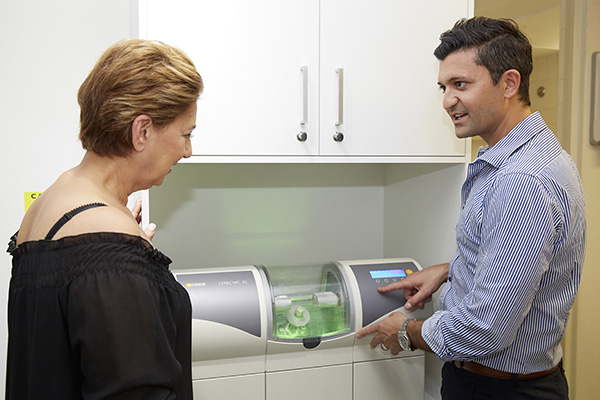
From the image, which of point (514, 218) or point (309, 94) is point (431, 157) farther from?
point (514, 218)

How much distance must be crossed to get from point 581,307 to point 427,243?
3.26 ft

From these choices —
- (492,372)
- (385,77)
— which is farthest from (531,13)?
(492,372)

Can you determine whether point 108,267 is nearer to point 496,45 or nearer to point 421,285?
point 496,45

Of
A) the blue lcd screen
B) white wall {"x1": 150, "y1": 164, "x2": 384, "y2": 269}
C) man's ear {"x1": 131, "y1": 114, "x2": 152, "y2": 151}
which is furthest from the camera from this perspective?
white wall {"x1": 150, "y1": 164, "x2": 384, "y2": 269}

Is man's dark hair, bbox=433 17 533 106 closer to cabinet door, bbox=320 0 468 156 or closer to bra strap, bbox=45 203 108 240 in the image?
cabinet door, bbox=320 0 468 156

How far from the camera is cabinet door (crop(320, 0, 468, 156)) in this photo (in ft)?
5.35

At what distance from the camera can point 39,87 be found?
5.82 feet

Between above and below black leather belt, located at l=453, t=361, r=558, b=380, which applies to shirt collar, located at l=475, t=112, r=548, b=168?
above

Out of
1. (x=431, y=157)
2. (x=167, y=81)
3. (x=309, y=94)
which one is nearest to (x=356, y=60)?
(x=309, y=94)

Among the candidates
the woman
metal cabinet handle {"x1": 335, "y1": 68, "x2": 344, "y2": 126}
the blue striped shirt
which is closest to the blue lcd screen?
the blue striped shirt

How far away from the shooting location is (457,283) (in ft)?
4.59

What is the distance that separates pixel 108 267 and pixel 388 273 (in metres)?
1.14

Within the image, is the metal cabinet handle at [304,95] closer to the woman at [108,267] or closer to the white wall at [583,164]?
the woman at [108,267]

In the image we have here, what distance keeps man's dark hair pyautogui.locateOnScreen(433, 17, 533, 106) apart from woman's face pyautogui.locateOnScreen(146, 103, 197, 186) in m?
0.75
